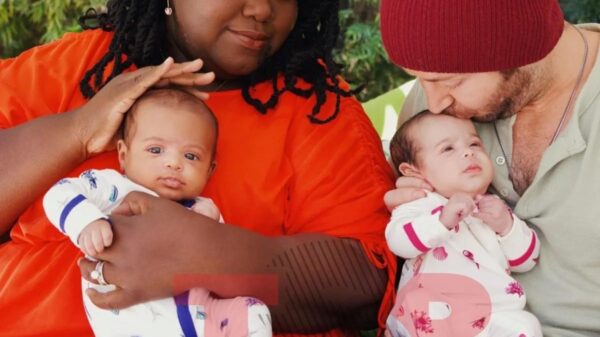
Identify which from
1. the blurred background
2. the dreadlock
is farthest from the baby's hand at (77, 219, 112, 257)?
the blurred background

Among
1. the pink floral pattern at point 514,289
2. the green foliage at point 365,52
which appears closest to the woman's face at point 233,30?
the pink floral pattern at point 514,289

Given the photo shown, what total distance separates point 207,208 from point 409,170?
59 centimetres

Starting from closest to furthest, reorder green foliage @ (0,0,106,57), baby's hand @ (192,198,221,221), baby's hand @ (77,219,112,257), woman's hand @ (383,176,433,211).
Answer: baby's hand @ (77,219,112,257) < baby's hand @ (192,198,221,221) < woman's hand @ (383,176,433,211) < green foliage @ (0,0,106,57)

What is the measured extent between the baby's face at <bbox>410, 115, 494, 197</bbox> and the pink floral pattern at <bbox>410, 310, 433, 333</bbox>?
34cm

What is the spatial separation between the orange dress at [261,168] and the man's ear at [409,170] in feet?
0.24

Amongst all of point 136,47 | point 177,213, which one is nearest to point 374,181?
point 177,213

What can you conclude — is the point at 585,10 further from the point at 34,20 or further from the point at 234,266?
the point at 34,20

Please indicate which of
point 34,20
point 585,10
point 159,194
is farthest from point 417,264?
point 34,20

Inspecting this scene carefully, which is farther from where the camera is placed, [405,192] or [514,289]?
[405,192]

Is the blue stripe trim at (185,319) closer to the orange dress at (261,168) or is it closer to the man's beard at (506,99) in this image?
the orange dress at (261,168)

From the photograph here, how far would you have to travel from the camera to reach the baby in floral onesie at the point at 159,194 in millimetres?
1899

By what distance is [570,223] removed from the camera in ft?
6.86

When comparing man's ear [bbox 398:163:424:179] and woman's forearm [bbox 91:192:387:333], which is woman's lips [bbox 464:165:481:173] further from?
woman's forearm [bbox 91:192:387:333]

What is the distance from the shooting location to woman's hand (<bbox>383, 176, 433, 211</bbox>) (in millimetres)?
2199
